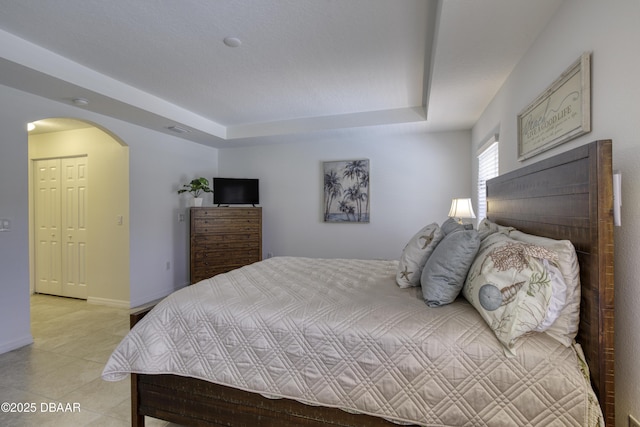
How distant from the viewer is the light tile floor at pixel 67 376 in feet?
6.06

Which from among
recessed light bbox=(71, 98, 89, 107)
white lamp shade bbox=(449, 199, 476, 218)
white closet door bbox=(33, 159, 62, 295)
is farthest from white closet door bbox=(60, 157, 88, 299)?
white lamp shade bbox=(449, 199, 476, 218)

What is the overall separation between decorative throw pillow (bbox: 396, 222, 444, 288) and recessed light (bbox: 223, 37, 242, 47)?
1.99 metres

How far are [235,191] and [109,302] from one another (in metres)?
2.31

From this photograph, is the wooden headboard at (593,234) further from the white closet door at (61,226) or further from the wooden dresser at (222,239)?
the white closet door at (61,226)

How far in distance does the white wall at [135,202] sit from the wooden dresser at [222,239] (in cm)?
50

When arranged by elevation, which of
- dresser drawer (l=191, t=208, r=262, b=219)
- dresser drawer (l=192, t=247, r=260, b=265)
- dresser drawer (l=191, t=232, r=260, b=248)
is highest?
dresser drawer (l=191, t=208, r=262, b=219)

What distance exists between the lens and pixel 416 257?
6.17 ft

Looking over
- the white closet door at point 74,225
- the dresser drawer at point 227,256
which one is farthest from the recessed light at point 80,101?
the dresser drawer at point 227,256

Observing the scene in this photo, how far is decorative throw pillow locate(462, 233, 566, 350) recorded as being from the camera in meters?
1.16

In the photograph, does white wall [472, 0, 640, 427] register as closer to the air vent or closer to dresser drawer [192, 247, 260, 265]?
the air vent

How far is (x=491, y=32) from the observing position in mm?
1925

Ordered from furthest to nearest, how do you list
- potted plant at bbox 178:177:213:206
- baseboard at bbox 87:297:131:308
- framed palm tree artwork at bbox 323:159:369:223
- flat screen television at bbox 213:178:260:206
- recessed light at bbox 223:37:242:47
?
flat screen television at bbox 213:178:260:206
framed palm tree artwork at bbox 323:159:369:223
potted plant at bbox 178:177:213:206
baseboard at bbox 87:297:131:308
recessed light at bbox 223:37:242:47

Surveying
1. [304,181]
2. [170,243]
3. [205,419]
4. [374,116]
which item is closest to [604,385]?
[205,419]

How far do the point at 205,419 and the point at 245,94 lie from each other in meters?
3.07
